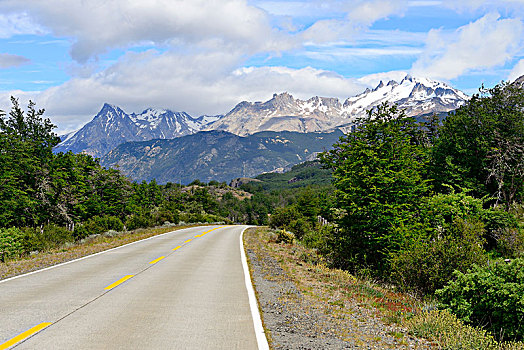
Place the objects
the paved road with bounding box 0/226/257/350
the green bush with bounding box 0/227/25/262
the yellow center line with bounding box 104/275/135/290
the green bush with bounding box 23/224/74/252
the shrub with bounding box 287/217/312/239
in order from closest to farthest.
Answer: the paved road with bounding box 0/226/257/350 → the yellow center line with bounding box 104/275/135/290 → the green bush with bounding box 0/227/25/262 → the green bush with bounding box 23/224/74/252 → the shrub with bounding box 287/217/312/239

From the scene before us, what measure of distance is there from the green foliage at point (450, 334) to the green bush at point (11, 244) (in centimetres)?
2048

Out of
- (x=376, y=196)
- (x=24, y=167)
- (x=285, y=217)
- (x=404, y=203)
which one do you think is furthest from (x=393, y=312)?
(x=24, y=167)

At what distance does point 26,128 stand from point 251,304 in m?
55.3

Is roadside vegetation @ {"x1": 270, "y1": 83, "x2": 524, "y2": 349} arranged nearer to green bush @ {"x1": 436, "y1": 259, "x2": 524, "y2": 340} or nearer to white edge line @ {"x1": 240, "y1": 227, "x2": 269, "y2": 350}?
green bush @ {"x1": 436, "y1": 259, "x2": 524, "y2": 340}

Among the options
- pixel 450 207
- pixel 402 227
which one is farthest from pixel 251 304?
pixel 450 207

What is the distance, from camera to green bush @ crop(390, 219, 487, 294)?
40.4 feet

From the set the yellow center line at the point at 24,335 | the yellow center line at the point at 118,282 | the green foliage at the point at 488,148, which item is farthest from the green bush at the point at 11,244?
the green foliage at the point at 488,148

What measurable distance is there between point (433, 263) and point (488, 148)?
19.6m

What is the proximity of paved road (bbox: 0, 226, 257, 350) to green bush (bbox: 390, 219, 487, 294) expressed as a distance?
5.66 meters

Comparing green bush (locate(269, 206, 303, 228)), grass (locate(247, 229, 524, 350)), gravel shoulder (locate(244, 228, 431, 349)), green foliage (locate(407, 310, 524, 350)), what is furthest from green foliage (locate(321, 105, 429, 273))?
green bush (locate(269, 206, 303, 228))

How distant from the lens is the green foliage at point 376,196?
15906 millimetres

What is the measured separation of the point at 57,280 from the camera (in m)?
10.7

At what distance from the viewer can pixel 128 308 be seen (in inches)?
309

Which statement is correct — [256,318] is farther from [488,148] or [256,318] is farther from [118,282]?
[488,148]
